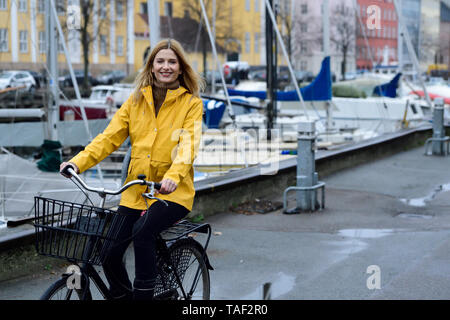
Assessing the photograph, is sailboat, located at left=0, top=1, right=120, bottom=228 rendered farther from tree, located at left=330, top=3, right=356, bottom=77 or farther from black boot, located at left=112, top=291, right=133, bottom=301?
tree, located at left=330, top=3, right=356, bottom=77

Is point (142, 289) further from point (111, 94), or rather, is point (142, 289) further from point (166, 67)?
point (111, 94)

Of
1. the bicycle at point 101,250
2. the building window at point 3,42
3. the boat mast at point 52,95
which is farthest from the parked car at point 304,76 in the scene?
the bicycle at point 101,250

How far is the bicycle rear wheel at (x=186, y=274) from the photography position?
4504 millimetres

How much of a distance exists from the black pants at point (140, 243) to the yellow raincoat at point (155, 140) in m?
0.07

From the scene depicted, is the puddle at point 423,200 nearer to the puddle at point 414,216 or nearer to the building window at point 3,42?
the puddle at point 414,216

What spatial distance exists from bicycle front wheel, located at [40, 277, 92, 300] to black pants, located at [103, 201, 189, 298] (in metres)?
0.20

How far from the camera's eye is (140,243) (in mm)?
4180

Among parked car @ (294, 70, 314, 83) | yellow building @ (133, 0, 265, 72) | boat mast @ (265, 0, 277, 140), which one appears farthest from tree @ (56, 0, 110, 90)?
boat mast @ (265, 0, 277, 140)

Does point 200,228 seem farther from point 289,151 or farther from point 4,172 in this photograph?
point 289,151

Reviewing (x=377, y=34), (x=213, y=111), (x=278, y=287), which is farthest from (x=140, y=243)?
(x=377, y=34)

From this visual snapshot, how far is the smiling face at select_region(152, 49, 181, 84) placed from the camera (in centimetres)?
452

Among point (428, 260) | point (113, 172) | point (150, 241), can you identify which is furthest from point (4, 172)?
point (150, 241)
